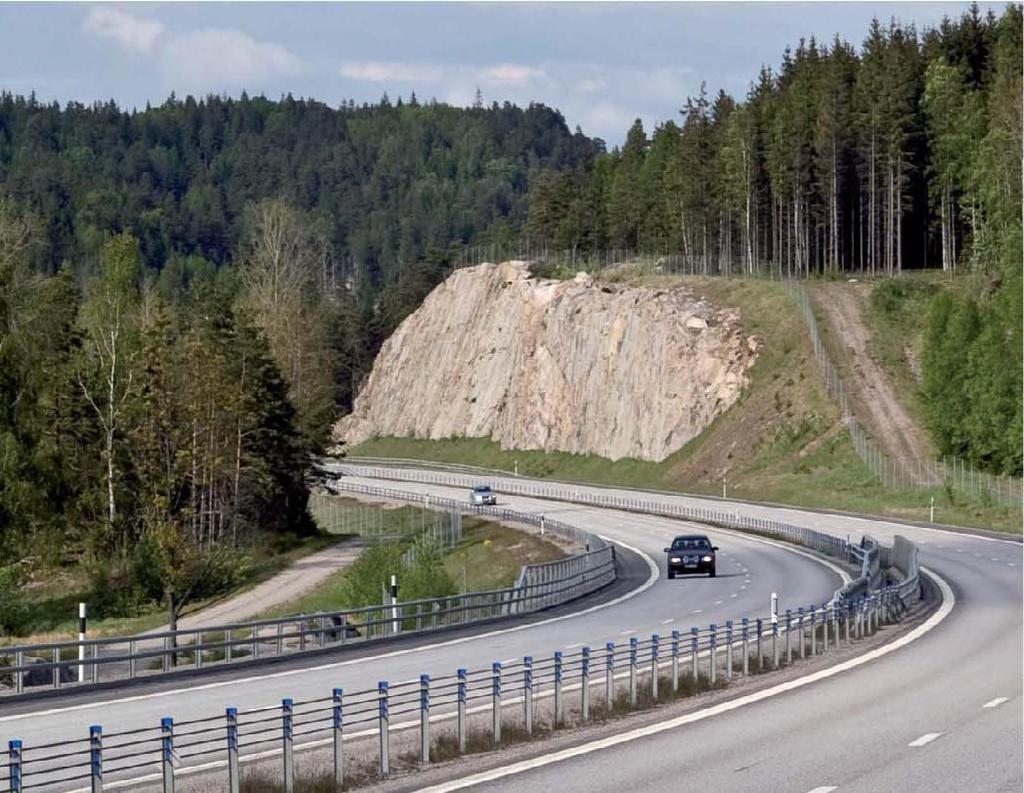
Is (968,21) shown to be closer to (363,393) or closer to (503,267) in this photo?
(503,267)

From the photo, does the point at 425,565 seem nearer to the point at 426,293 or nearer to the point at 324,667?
the point at 324,667

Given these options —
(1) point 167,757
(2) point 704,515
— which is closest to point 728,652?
(1) point 167,757

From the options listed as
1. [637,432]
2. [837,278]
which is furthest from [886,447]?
[837,278]

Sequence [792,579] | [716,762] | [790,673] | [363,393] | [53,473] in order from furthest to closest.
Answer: [363,393], [792,579], [53,473], [790,673], [716,762]

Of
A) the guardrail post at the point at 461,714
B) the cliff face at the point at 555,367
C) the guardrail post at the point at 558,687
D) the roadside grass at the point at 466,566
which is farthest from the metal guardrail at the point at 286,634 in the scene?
the cliff face at the point at 555,367

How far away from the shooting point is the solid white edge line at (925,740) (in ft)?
69.2

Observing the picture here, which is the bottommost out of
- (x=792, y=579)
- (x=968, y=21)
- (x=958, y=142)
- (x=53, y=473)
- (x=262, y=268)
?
(x=792, y=579)

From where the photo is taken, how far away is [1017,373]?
83.4 m

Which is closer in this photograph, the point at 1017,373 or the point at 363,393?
the point at 1017,373

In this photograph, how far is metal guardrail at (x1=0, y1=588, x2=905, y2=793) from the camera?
15961 millimetres

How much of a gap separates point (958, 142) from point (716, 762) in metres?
103

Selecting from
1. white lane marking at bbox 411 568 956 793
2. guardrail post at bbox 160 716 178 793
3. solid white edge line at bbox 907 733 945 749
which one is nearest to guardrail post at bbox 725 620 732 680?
white lane marking at bbox 411 568 956 793

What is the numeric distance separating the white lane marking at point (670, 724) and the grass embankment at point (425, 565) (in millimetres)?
15080

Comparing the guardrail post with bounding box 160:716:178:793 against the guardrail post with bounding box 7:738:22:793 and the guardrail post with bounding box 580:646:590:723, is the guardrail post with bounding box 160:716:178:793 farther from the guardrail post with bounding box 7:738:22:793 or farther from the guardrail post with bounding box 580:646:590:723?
the guardrail post with bounding box 580:646:590:723
